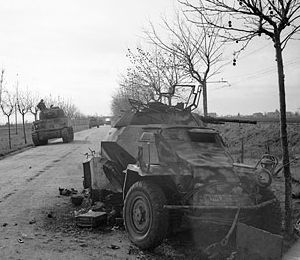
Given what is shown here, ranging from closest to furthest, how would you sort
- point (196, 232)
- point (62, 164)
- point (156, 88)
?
1. point (196, 232)
2. point (62, 164)
3. point (156, 88)

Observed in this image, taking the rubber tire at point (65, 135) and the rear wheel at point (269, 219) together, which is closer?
the rear wheel at point (269, 219)

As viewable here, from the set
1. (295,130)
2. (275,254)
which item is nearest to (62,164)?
(295,130)

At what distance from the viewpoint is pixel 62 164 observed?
51.4 feet

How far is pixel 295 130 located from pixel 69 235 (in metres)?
11.0

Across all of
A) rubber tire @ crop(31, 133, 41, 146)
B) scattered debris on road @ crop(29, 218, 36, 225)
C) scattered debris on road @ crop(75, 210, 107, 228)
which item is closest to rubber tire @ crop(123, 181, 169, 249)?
scattered debris on road @ crop(75, 210, 107, 228)

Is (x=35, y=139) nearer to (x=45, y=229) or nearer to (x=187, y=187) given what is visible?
(x=45, y=229)

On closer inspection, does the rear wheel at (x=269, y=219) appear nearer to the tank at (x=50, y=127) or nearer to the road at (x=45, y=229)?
the road at (x=45, y=229)

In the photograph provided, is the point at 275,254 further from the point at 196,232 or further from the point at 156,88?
the point at 156,88

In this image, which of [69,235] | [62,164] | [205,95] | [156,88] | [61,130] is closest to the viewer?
[69,235]

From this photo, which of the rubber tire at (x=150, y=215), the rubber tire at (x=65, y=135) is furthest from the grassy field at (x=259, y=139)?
the rubber tire at (x=65, y=135)

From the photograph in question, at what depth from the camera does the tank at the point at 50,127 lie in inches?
1073

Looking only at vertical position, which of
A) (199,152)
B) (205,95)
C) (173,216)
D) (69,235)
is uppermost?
(205,95)

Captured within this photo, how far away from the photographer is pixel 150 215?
5348 mm

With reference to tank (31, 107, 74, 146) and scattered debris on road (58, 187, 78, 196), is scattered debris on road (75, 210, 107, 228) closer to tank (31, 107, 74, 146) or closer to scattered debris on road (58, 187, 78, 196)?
scattered debris on road (58, 187, 78, 196)
